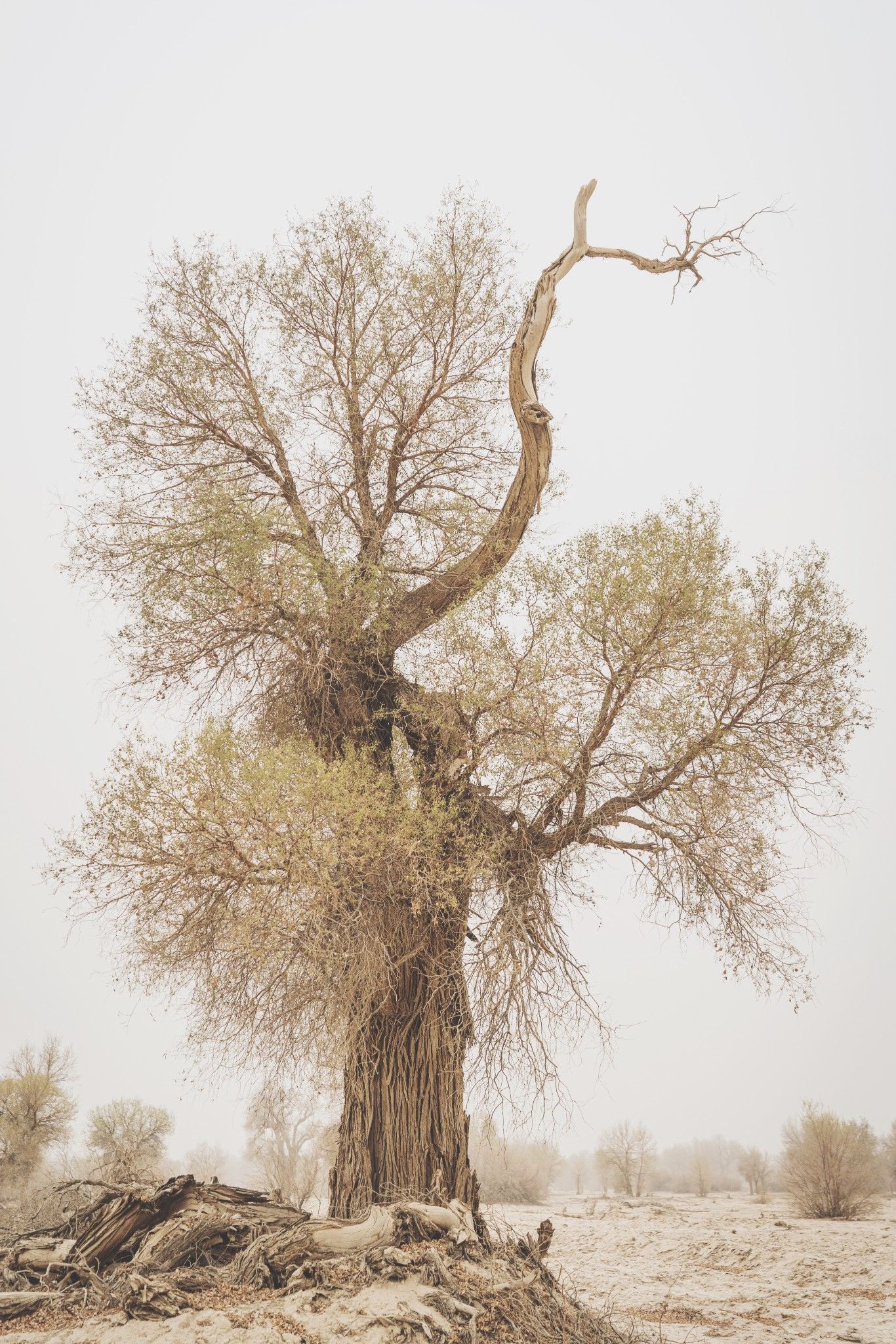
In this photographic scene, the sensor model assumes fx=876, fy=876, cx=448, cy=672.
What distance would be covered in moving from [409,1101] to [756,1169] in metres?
22.6

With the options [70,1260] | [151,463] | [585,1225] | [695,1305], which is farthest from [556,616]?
[585,1225]

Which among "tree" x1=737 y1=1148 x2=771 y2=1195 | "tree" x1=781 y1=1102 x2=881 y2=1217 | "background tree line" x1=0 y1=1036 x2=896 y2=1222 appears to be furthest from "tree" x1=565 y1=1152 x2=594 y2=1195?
"tree" x1=781 y1=1102 x2=881 y2=1217

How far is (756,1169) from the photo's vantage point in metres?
26.2

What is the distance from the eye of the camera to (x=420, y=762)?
380 inches

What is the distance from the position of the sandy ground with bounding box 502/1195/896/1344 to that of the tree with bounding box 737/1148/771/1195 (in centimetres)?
878

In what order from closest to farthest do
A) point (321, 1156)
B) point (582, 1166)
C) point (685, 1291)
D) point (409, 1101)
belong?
1. point (409, 1101)
2. point (685, 1291)
3. point (321, 1156)
4. point (582, 1166)

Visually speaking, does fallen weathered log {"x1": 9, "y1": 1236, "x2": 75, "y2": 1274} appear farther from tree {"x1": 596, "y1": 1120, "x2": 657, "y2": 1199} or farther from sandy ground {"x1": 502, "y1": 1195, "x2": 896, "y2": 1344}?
tree {"x1": 596, "y1": 1120, "x2": 657, "y2": 1199}

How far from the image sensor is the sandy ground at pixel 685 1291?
5.05 m

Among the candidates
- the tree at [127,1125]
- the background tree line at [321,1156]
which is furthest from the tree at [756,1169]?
the tree at [127,1125]

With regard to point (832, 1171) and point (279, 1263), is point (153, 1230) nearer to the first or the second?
point (279, 1263)

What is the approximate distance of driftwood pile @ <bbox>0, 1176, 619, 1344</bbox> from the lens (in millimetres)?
5453

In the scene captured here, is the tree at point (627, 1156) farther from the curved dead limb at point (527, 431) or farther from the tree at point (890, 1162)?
the curved dead limb at point (527, 431)

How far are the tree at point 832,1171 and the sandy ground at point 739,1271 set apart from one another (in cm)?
48

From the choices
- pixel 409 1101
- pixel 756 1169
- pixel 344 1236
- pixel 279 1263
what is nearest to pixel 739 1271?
pixel 409 1101
